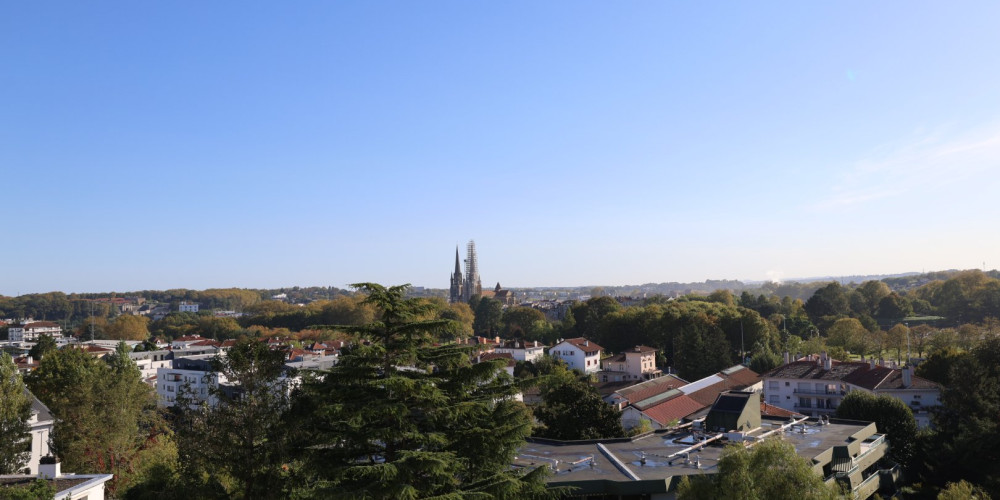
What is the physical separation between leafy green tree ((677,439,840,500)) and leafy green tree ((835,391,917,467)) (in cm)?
1975

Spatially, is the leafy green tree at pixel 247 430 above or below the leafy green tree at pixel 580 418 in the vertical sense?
above

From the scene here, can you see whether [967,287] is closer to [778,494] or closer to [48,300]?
[778,494]

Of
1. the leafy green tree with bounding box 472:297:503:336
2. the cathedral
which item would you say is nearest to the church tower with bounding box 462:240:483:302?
the cathedral

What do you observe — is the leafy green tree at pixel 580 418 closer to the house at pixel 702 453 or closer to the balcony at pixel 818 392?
the house at pixel 702 453

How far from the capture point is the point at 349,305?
12431 centimetres

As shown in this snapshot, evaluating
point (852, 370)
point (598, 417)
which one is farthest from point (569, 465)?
point (852, 370)

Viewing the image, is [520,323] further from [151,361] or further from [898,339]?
[898,339]

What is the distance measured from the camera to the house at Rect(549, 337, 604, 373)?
67.6m

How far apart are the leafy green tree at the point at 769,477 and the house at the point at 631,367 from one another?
49.4 meters

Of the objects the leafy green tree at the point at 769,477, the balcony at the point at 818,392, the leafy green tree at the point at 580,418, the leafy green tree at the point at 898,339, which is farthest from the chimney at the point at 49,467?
the leafy green tree at the point at 898,339

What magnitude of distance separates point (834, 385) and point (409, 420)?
4187 centimetres

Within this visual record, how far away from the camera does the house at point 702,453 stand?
19.3 meters

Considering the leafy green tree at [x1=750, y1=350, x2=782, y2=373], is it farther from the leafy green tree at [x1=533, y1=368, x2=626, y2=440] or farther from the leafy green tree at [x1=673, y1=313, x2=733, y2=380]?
the leafy green tree at [x1=533, y1=368, x2=626, y2=440]

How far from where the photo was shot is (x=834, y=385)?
4547 cm
